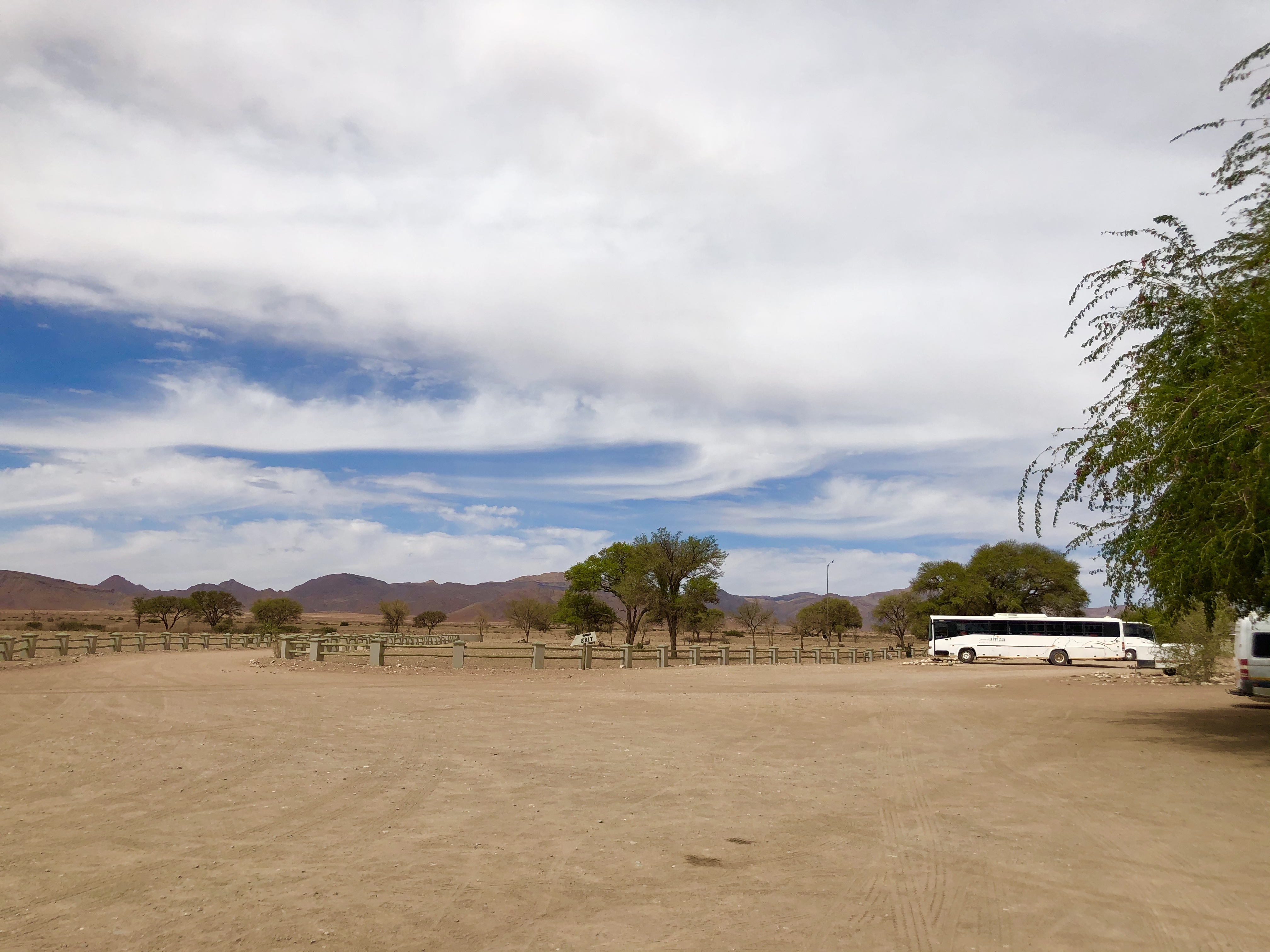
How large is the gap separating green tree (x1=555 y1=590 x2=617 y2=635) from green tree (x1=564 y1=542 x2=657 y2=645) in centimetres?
145

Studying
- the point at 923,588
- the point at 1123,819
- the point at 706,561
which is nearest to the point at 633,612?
the point at 706,561

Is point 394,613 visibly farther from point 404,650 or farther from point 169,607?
point 404,650

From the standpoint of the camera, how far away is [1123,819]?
8.27 meters

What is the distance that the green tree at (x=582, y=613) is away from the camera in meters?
86.1

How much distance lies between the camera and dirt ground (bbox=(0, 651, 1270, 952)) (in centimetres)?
517

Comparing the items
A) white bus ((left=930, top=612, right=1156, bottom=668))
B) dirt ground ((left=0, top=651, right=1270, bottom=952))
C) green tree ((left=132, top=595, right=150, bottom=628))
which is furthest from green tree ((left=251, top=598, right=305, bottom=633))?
dirt ground ((left=0, top=651, right=1270, bottom=952))

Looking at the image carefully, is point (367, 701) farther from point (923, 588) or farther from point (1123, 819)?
point (923, 588)

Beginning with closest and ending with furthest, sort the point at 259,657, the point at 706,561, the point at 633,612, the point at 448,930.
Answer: the point at 448,930
the point at 259,657
the point at 706,561
the point at 633,612

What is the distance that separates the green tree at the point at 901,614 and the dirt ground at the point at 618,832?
6509cm

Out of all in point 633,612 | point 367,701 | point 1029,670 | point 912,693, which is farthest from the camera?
point 633,612

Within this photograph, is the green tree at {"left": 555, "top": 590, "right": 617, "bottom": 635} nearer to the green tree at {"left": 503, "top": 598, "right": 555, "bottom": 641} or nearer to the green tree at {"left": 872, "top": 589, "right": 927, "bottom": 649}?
the green tree at {"left": 503, "top": 598, "right": 555, "bottom": 641}

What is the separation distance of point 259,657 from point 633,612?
36.4m

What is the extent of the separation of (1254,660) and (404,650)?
29.1 m

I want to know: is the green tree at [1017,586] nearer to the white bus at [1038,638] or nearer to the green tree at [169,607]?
the white bus at [1038,638]
